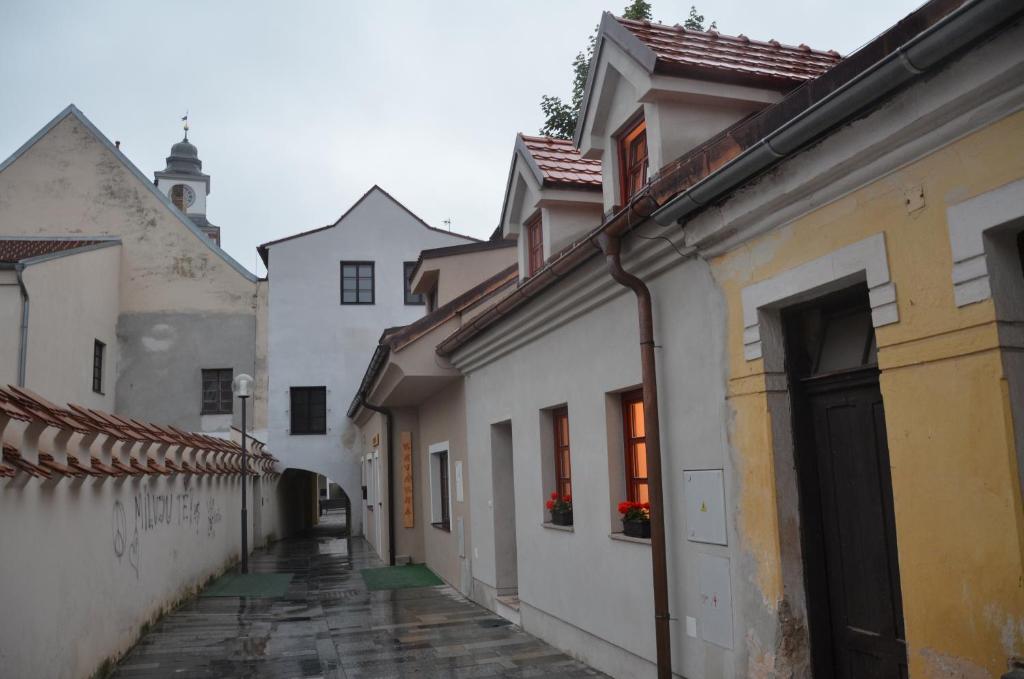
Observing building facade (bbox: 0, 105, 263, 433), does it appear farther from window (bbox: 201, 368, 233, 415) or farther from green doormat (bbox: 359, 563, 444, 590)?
green doormat (bbox: 359, 563, 444, 590)

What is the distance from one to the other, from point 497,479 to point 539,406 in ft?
8.05

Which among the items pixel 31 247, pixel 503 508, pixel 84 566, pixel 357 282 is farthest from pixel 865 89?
pixel 357 282

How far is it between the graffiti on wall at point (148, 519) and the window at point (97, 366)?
464 inches

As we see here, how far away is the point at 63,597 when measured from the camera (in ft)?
22.8

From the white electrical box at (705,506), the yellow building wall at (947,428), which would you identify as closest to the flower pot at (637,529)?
the white electrical box at (705,506)

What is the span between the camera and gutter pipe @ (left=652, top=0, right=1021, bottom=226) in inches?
127

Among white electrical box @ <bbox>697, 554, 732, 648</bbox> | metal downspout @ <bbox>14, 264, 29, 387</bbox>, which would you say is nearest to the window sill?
white electrical box @ <bbox>697, 554, 732, 648</bbox>

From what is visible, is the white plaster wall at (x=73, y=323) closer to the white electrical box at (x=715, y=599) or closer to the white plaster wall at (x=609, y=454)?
the white plaster wall at (x=609, y=454)

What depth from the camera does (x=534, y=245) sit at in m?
10.6

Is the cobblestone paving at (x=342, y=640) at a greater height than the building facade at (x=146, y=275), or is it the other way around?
the building facade at (x=146, y=275)

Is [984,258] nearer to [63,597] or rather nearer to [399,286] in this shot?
[63,597]

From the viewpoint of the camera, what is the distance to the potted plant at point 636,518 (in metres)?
6.74

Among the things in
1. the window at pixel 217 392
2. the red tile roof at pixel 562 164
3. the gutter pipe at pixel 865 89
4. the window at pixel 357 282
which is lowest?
the gutter pipe at pixel 865 89

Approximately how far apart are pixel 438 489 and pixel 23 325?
35.5 ft
